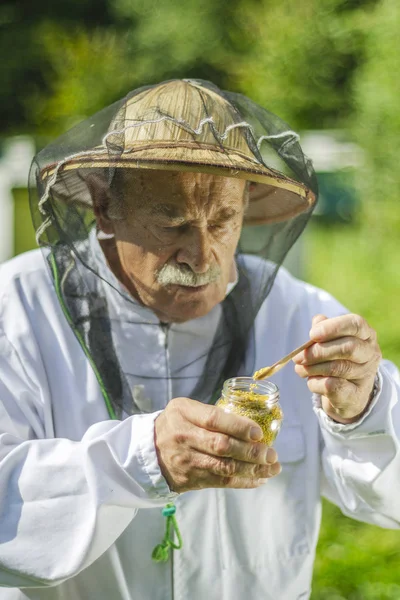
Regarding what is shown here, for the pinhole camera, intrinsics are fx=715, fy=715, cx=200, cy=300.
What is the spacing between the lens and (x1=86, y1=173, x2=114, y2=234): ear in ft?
6.41

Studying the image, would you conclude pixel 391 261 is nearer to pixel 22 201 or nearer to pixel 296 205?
pixel 22 201

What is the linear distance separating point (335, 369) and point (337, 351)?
56 mm

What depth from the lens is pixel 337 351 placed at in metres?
1.70

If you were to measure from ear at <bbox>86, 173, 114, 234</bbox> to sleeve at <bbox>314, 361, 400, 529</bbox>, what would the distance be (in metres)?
0.77

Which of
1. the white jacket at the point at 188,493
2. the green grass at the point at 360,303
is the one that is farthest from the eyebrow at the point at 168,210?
the green grass at the point at 360,303

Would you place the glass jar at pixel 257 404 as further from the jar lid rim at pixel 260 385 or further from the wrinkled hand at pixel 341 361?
the wrinkled hand at pixel 341 361

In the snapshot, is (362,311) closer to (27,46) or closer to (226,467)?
(226,467)

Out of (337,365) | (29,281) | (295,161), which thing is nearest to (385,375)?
(337,365)

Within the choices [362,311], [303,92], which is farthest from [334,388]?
[303,92]

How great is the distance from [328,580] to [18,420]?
7.85 feet

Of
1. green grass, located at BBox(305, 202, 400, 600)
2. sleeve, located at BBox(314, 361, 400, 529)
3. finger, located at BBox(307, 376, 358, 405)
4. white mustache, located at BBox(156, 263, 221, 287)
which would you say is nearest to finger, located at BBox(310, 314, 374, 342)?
finger, located at BBox(307, 376, 358, 405)

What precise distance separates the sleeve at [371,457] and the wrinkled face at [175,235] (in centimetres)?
45

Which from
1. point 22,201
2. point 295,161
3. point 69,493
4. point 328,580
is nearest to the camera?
point 69,493

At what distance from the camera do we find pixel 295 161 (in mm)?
2039
